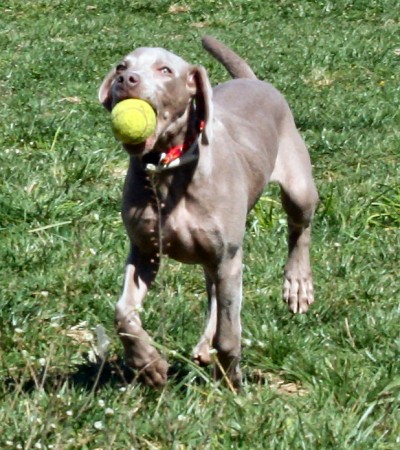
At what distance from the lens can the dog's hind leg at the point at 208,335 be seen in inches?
175

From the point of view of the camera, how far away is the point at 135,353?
4.16 meters

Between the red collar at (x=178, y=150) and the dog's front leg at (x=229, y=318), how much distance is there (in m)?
0.43

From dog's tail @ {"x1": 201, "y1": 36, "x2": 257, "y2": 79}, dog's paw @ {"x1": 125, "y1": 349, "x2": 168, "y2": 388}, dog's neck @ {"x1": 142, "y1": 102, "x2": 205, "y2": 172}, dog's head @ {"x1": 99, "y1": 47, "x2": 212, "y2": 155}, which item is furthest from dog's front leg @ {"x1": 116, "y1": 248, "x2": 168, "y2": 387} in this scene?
dog's tail @ {"x1": 201, "y1": 36, "x2": 257, "y2": 79}

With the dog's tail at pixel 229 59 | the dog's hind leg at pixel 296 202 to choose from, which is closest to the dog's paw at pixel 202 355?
the dog's hind leg at pixel 296 202

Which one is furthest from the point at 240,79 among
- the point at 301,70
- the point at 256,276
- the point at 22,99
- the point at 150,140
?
the point at 301,70

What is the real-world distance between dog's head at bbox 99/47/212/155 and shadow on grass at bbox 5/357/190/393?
818 mm

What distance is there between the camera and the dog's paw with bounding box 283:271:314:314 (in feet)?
17.0

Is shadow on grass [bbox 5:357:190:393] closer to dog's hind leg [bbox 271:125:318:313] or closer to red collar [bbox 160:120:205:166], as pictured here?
red collar [bbox 160:120:205:166]

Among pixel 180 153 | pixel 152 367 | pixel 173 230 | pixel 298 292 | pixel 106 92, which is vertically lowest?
pixel 298 292

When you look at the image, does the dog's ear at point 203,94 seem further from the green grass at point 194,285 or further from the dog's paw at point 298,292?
the dog's paw at point 298,292

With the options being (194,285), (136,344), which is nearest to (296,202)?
(194,285)

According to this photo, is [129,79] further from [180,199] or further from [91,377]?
[91,377]

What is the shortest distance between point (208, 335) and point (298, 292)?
0.69 m

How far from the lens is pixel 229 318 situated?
443cm
